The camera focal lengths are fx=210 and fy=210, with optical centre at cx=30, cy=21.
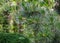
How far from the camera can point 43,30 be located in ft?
17.2

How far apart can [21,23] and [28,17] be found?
0.45 m

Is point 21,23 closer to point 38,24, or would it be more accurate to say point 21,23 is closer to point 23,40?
point 38,24

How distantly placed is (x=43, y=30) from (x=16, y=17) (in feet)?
2.87

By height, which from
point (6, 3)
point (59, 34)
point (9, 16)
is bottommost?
point (59, 34)

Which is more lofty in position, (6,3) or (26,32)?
(6,3)

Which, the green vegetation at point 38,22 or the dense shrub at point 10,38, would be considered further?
the green vegetation at point 38,22

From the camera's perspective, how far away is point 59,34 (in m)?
5.34

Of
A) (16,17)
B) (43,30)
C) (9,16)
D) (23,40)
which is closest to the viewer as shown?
(23,40)

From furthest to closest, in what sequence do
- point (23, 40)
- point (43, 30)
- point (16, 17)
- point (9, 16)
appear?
point (9, 16) → point (16, 17) → point (43, 30) → point (23, 40)

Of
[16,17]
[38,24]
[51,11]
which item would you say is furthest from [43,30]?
[16,17]

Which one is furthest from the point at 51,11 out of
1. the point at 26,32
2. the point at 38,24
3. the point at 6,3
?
the point at 6,3

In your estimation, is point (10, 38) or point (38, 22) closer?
point (10, 38)

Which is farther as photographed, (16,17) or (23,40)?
(16,17)

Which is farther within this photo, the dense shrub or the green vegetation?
the green vegetation
